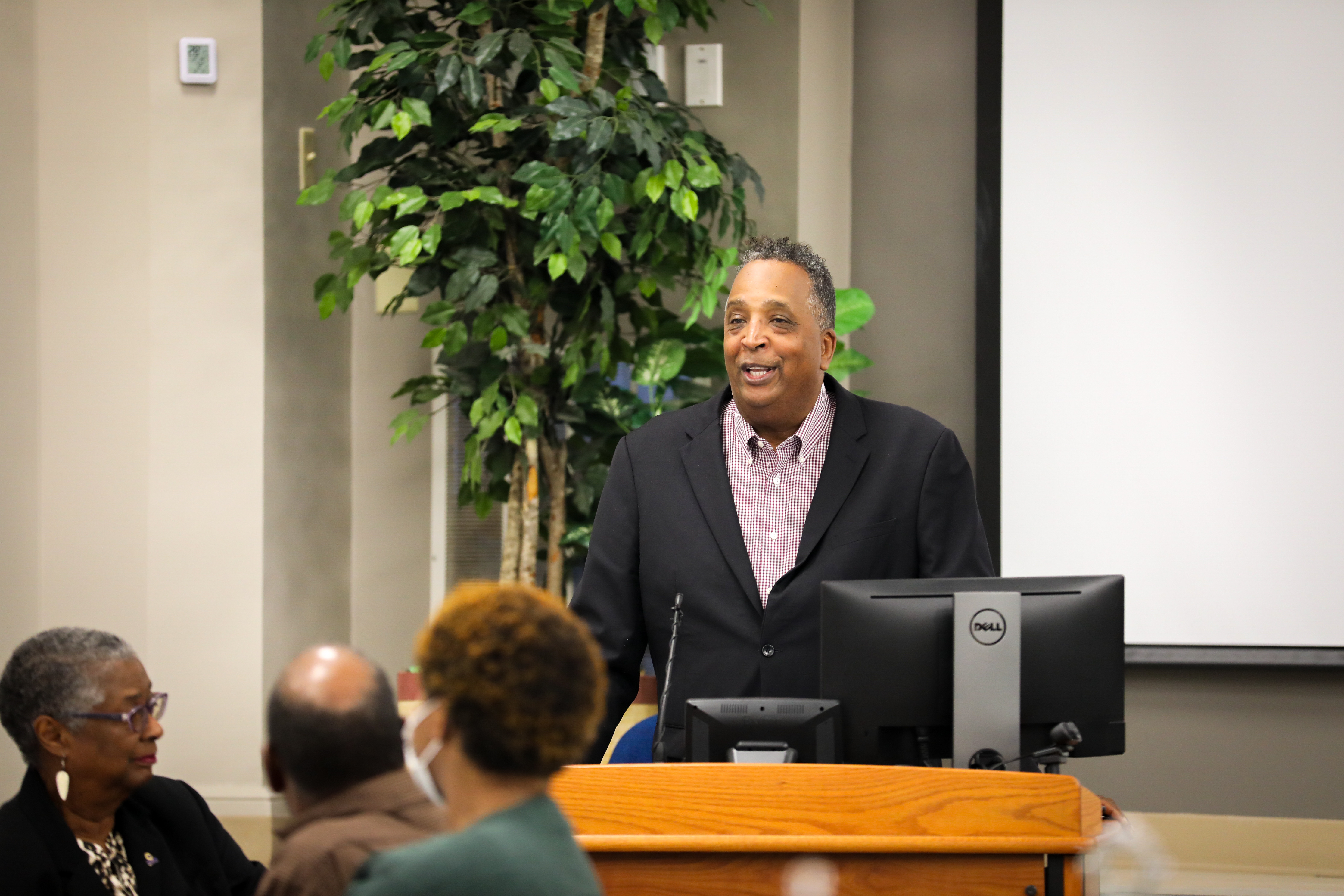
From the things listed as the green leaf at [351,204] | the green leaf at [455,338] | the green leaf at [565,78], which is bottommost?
the green leaf at [455,338]

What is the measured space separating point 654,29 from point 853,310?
0.92 metres

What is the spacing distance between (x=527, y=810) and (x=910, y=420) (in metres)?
1.52

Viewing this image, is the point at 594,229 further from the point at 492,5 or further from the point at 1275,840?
the point at 1275,840

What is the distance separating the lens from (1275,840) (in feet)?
11.8

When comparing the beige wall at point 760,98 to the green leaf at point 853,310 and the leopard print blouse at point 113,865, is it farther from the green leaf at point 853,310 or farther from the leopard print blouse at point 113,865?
the leopard print blouse at point 113,865

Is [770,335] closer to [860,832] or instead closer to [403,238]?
[860,832]

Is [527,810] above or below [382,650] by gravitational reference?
above

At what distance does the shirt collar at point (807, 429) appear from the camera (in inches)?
89.9

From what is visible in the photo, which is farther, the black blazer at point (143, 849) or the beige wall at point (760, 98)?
the beige wall at point (760, 98)

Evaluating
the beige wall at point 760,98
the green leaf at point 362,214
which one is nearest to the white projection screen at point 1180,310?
the beige wall at point 760,98

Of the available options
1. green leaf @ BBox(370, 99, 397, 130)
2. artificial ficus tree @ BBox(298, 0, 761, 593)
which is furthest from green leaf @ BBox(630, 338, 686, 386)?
green leaf @ BBox(370, 99, 397, 130)

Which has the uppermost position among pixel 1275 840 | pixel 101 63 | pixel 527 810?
pixel 101 63

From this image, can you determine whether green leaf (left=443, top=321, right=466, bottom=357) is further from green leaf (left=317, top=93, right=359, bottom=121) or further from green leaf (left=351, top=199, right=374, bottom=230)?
green leaf (left=317, top=93, right=359, bottom=121)

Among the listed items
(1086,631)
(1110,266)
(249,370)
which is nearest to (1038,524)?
(1110,266)
